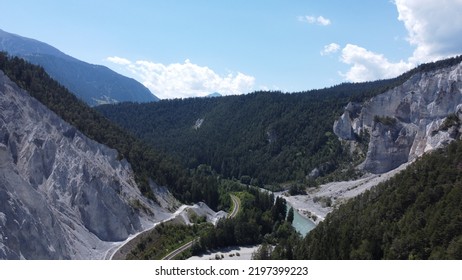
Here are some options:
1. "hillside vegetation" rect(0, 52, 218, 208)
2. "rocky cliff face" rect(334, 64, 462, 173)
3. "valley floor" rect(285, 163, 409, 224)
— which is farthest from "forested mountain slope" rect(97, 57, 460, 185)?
"hillside vegetation" rect(0, 52, 218, 208)

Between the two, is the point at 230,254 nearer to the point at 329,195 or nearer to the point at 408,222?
the point at 408,222

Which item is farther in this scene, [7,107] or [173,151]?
[173,151]

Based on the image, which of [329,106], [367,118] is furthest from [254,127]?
[367,118]

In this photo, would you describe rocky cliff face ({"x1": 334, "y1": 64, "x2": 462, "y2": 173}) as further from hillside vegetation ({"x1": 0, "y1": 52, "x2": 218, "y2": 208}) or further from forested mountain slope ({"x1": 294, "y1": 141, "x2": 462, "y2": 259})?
Result: hillside vegetation ({"x1": 0, "y1": 52, "x2": 218, "y2": 208})

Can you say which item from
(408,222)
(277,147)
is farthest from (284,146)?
(408,222)

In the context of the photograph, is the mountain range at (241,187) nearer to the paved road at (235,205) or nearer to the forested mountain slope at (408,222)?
the forested mountain slope at (408,222)
